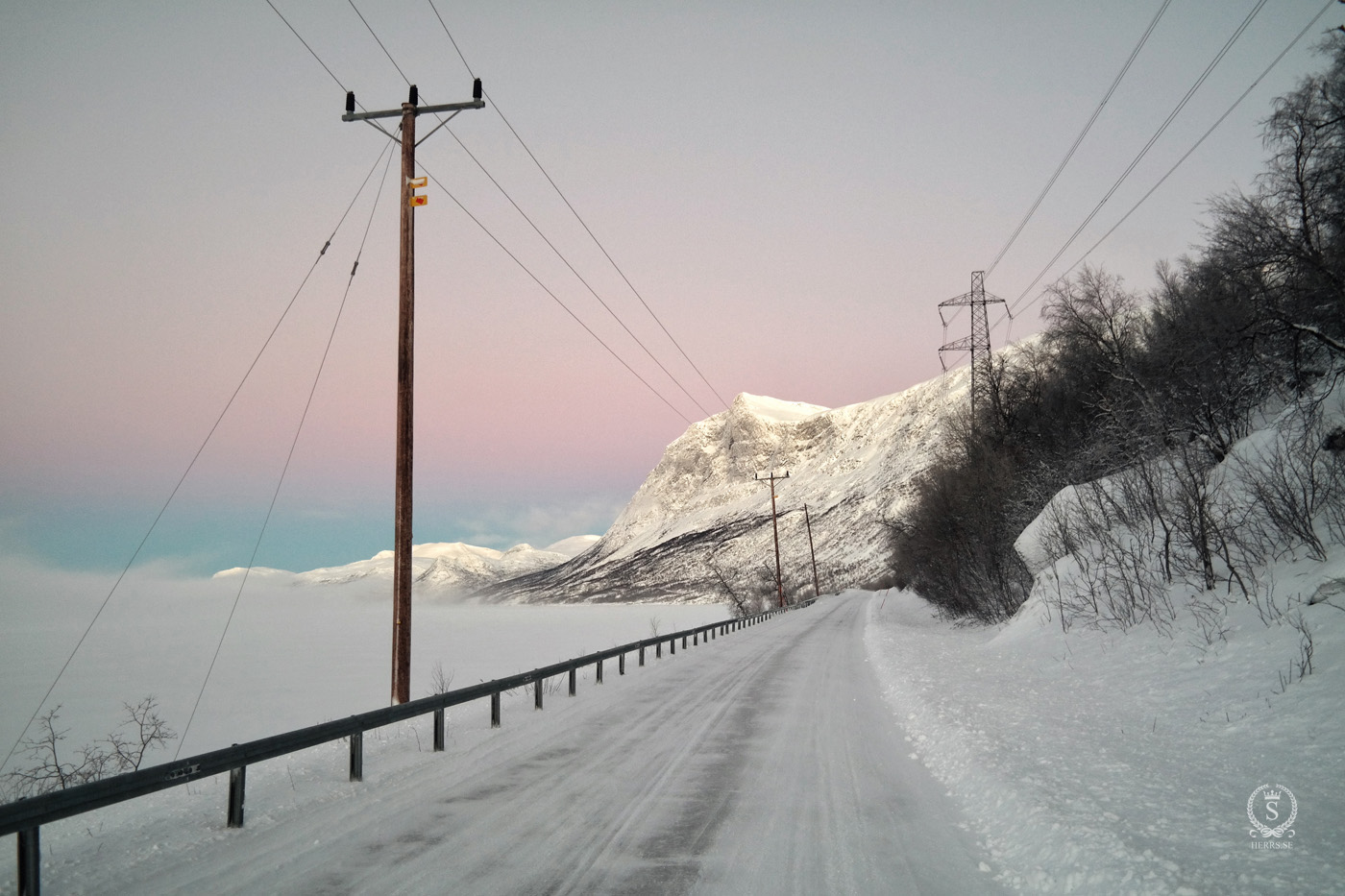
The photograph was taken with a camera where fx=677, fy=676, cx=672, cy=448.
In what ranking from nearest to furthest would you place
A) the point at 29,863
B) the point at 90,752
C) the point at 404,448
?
1. the point at 29,863
2. the point at 404,448
3. the point at 90,752

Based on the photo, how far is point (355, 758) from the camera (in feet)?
24.8

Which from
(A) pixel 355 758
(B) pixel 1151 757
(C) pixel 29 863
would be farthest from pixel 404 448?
(B) pixel 1151 757

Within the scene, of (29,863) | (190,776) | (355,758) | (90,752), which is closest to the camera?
(29,863)

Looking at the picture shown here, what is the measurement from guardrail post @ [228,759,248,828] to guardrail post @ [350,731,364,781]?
1.44 meters

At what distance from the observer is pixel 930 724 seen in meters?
9.55

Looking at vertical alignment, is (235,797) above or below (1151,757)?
Answer: above

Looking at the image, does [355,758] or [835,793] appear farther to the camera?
[355,758]

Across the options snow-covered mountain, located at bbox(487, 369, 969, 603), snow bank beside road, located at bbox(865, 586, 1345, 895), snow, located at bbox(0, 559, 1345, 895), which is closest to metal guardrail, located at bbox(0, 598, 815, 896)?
snow, located at bbox(0, 559, 1345, 895)

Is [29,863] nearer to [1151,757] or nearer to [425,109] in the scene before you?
[1151,757]

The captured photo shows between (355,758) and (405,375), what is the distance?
6.11m

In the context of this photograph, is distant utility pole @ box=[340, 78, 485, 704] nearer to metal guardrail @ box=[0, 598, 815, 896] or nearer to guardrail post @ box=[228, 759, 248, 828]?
metal guardrail @ box=[0, 598, 815, 896]

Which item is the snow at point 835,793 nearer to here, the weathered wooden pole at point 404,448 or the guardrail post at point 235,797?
the guardrail post at point 235,797

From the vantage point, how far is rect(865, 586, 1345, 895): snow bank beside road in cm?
440

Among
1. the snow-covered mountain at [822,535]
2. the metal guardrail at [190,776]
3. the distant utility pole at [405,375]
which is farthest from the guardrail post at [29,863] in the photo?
the snow-covered mountain at [822,535]
